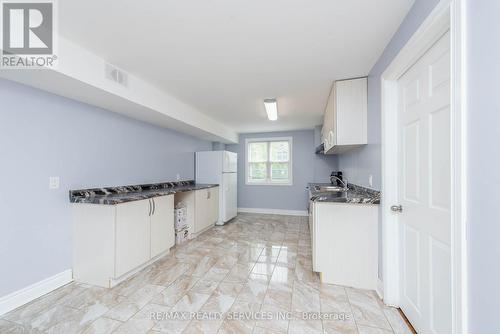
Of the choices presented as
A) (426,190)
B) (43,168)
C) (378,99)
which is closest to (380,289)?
(426,190)

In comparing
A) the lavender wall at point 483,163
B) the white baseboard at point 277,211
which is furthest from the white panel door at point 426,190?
the white baseboard at point 277,211

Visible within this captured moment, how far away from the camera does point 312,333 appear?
1559 mm

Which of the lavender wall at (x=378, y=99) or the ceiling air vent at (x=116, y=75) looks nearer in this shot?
the lavender wall at (x=378, y=99)

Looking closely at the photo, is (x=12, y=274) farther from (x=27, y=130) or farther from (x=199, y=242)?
(x=199, y=242)

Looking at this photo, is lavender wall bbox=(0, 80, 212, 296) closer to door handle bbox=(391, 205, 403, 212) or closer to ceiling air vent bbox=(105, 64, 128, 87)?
ceiling air vent bbox=(105, 64, 128, 87)

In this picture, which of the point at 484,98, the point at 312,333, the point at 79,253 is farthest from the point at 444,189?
the point at 79,253

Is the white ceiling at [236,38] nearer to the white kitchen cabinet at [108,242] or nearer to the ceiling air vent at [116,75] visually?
the ceiling air vent at [116,75]

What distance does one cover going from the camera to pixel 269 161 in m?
5.97

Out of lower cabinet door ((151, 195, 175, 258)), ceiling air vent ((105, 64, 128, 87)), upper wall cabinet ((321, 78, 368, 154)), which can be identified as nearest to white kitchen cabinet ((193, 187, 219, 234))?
lower cabinet door ((151, 195, 175, 258))

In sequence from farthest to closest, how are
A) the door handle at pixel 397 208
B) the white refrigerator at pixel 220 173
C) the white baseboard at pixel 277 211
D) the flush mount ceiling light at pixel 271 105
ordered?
the white baseboard at pixel 277 211
the white refrigerator at pixel 220 173
the flush mount ceiling light at pixel 271 105
the door handle at pixel 397 208

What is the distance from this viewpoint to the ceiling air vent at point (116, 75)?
2141mm

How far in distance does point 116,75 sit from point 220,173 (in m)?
2.81

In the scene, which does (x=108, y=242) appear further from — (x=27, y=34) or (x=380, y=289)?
(x=380, y=289)

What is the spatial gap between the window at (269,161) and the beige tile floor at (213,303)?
3.11m
